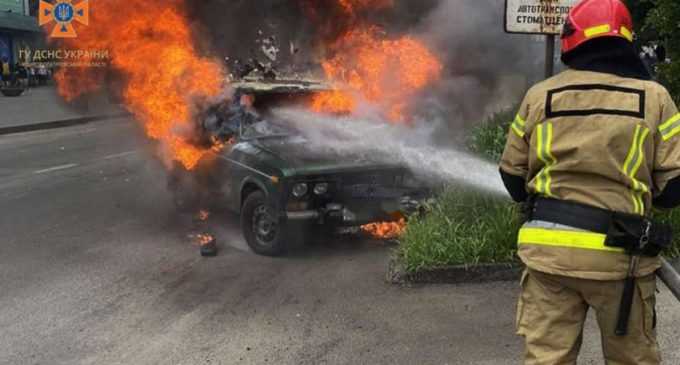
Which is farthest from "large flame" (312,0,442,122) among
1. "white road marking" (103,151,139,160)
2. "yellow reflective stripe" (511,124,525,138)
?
"white road marking" (103,151,139,160)

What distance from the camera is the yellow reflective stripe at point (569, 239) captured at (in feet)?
9.20

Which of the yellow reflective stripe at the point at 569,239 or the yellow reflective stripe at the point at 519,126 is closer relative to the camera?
the yellow reflective stripe at the point at 569,239

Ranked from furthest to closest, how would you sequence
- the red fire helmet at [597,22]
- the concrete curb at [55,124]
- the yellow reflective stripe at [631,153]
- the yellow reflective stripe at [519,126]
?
1. the concrete curb at [55,124]
2. the yellow reflective stripe at [519,126]
3. the red fire helmet at [597,22]
4. the yellow reflective stripe at [631,153]

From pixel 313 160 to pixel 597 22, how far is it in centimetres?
405

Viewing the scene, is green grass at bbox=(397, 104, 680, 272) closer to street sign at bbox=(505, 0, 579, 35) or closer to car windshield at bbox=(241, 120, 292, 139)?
street sign at bbox=(505, 0, 579, 35)

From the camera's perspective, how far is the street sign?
626 centimetres

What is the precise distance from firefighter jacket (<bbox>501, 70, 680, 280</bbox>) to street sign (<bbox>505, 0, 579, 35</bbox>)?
11.6 feet

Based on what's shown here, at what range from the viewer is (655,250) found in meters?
2.83

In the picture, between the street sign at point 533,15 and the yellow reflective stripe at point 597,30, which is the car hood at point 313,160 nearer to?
the street sign at point 533,15

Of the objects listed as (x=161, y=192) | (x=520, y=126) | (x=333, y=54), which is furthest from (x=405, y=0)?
(x=520, y=126)

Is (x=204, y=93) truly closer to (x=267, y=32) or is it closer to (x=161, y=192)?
(x=267, y=32)

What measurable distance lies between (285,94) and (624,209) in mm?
5175

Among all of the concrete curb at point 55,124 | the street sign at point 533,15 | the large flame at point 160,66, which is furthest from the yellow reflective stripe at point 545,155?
the concrete curb at point 55,124

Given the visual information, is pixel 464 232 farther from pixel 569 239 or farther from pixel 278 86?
pixel 569 239
